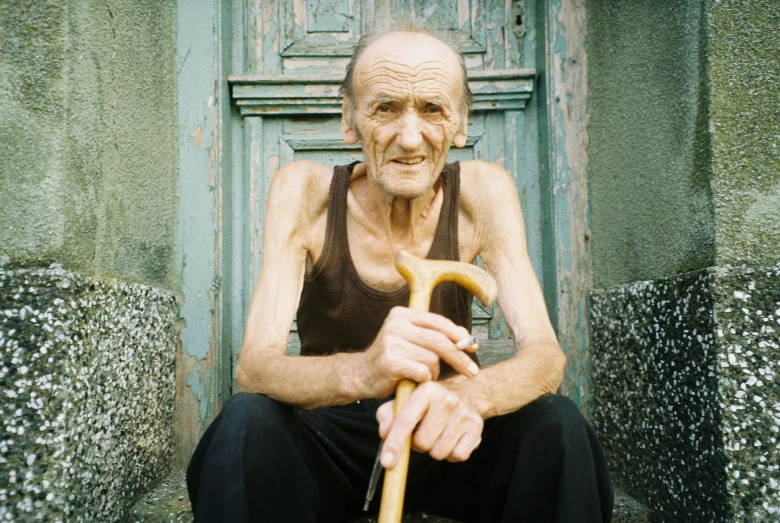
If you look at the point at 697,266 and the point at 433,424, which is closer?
the point at 433,424

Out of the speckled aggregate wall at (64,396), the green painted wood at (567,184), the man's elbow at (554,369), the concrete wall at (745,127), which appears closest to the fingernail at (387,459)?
the man's elbow at (554,369)

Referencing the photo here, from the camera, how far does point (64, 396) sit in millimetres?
1596

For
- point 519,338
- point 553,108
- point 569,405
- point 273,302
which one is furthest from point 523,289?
point 553,108

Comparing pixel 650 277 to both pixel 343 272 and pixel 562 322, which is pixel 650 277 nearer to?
pixel 562 322

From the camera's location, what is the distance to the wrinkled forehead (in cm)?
175

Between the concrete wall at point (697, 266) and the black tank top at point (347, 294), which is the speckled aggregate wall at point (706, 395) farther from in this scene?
the black tank top at point (347, 294)

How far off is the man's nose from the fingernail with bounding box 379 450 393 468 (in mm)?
914

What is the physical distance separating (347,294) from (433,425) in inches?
28.3

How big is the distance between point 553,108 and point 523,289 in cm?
117

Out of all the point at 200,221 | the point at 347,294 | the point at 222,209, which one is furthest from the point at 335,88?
the point at 347,294

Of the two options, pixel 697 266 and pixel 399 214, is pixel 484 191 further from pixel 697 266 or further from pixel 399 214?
pixel 697 266

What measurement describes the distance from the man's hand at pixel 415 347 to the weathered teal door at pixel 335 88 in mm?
1424

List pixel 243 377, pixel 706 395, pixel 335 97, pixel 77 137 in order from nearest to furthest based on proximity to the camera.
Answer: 1. pixel 243 377
2. pixel 706 395
3. pixel 77 137
4. pixel 335 97

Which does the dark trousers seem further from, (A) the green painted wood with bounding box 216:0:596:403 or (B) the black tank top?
(A) the green painted wood with bounding box 216:0:596:403
